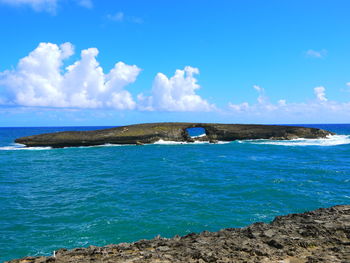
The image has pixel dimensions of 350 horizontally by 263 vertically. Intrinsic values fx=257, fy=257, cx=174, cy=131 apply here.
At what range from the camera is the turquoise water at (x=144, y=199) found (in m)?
13.4

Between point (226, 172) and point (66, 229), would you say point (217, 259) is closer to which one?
point (66, 229)

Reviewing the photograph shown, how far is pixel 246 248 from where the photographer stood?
8.28 metres

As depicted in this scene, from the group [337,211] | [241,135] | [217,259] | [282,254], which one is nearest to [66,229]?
[217,259]

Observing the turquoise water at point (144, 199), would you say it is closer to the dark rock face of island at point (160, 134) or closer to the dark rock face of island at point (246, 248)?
the dark rock face of island at point (246, 248)

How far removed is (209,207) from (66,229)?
8.60 meters

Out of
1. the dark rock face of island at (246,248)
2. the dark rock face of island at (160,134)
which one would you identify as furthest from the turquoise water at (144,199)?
the dark rock face of island at (160,134)

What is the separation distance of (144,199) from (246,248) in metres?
11.6

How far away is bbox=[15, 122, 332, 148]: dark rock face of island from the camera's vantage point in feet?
209

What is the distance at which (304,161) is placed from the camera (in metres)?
36.1

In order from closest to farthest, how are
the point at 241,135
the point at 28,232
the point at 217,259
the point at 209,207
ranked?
the point at 217,259
the point at 28,232
the point at 209,207
the point at 241,135

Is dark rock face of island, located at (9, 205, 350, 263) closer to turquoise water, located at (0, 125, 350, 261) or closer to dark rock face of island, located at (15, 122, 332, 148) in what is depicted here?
turquoise water, located at (0, 125, 350, 261)

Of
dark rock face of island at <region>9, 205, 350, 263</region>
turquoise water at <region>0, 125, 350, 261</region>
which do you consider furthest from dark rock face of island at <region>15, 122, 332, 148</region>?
dark rock face of island at <region>9, 205, 350, 263</region>

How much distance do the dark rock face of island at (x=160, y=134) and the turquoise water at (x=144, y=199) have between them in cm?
3213

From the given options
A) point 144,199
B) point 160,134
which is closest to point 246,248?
point 144,199
